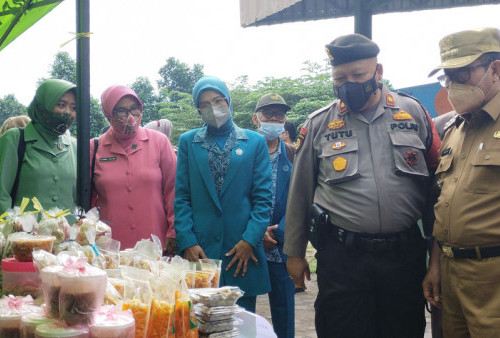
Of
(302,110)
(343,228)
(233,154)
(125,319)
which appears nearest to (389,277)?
(343,228)

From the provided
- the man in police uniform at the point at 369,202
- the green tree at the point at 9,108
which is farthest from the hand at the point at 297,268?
the green tree at the point at 9,108

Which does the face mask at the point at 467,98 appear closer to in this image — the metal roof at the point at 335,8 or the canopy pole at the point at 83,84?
the canopy pole at the point at 83,84

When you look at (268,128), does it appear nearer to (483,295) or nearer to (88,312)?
(483,295)

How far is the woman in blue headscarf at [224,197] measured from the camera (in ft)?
10.6

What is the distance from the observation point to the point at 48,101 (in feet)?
10.3

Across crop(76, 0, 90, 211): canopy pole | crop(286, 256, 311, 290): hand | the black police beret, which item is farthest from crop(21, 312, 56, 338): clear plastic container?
the black police beret

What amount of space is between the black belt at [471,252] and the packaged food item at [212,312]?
1.32 m

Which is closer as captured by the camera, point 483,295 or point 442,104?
point 483,295

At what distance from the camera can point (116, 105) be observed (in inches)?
134

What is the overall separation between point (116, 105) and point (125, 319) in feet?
7.38

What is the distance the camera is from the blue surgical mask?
16.3ft

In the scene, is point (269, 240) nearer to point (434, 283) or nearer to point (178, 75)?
point (434, 283)

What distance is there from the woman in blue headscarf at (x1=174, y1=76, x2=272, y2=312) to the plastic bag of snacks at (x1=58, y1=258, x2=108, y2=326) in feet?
5.76

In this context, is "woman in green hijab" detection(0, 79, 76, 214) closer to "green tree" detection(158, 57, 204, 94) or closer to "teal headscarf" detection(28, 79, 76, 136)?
"teal headscarf" detection(28, 79, 76, 136)
